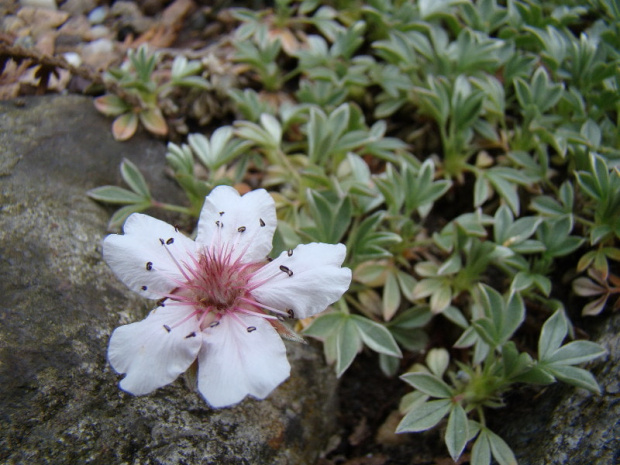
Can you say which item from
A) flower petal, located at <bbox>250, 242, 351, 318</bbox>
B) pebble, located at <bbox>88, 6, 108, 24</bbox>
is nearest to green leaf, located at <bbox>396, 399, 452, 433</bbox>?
flower petal, located at <bbox>250, 242, 351, 318</bbox>

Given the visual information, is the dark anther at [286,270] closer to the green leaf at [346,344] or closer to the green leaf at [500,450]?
the green leaf at [346,344]

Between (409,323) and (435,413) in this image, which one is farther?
(409,323)

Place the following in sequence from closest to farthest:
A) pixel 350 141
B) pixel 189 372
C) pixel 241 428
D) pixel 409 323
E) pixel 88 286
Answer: pixel 189 372
pixel 241 428
pixel 88 286
pixel 409 323
pixel 350 141

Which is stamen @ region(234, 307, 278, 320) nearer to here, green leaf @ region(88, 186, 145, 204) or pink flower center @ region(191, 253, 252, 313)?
pink flower center @ region(191, 253, 252, 313)

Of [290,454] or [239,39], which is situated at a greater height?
[239,39]

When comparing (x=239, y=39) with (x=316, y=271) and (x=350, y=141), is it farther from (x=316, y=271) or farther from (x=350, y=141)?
(x=316, y=271)

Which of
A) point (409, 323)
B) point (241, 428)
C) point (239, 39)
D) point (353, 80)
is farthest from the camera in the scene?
point (239, 39)

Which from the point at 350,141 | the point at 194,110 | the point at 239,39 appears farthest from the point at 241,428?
the point at 239,39
